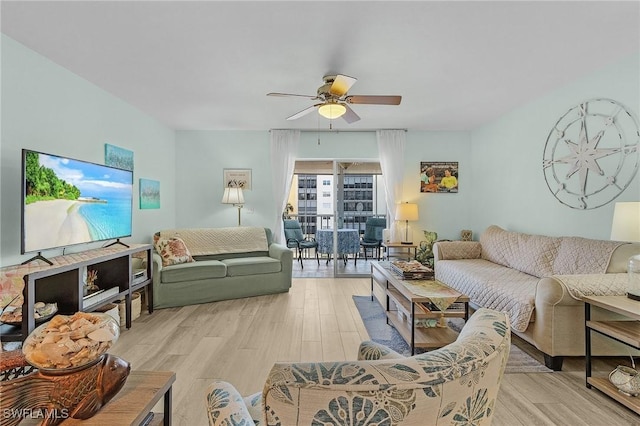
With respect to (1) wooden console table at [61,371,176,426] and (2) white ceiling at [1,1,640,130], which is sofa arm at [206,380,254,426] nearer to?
(1) wooden console table at [61,371,176,426]

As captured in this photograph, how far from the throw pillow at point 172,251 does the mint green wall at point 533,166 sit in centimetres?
436

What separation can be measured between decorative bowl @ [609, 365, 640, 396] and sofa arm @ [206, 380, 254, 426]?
2279 mm

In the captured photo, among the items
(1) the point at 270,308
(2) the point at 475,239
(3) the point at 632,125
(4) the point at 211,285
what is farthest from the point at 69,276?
(2) the point at 475,239

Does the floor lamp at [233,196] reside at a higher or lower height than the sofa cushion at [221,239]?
higher

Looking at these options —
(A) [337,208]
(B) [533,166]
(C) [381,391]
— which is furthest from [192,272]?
(B) [533,166]

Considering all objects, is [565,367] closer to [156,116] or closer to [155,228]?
[155,228]

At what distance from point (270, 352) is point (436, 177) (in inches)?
162

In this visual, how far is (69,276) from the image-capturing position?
2.51m

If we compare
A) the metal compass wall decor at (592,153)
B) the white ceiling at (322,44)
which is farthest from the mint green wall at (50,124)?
the metal compass wall decor at (592,153)

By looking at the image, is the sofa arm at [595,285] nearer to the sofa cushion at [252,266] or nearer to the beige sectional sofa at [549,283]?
the beige sectional sofa at [549,283]

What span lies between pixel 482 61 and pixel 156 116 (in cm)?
408

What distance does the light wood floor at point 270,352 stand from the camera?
1.88 meters

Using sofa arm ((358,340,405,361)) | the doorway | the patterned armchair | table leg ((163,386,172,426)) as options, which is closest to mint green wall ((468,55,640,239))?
the doorway

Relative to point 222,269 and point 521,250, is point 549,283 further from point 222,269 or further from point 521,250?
point 222,269
